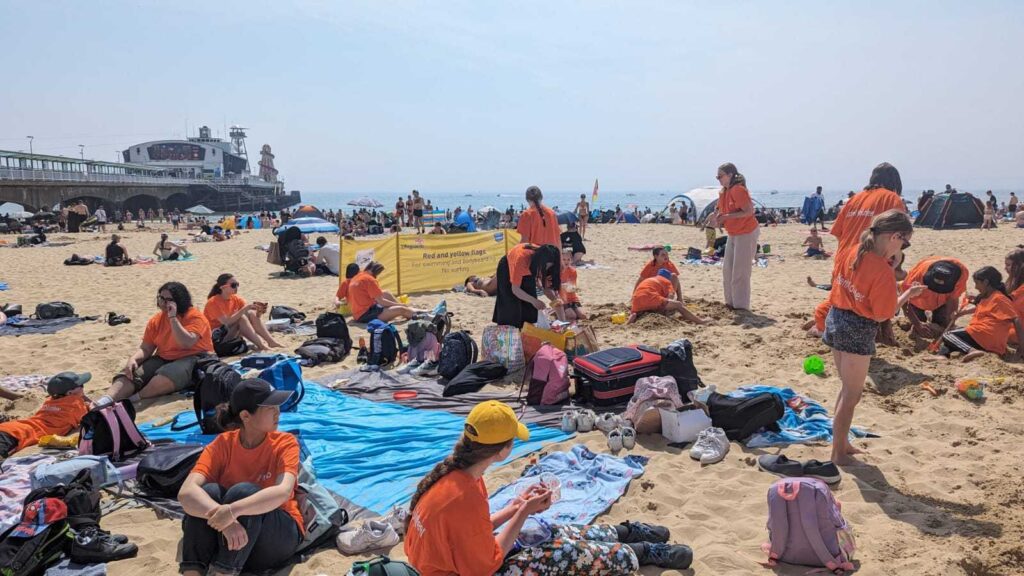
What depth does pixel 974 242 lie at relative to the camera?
17469 millimetres

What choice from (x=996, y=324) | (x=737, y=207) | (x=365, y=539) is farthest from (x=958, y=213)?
(x=365, y=539)

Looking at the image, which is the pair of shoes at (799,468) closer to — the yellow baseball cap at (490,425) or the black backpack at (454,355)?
the yellow baseball cap at (490,425)

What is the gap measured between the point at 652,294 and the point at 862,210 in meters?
2.76

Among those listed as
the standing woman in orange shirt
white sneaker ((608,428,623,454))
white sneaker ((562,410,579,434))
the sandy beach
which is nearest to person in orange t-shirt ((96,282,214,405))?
the sandy beach

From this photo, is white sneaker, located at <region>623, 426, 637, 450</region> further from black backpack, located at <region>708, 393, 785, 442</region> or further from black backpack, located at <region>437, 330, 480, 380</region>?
black backpack, located at <region>437, 330, 480, 380</region>

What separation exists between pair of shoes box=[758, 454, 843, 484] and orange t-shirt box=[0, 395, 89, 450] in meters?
5.19

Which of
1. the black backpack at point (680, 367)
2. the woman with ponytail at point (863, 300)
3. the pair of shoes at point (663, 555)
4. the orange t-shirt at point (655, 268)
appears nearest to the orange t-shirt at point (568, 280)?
the orange t-shirt at point (655, 268)

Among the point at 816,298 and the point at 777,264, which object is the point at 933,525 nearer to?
the point at 816,298

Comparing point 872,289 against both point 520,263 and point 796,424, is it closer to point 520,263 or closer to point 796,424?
point 796,424

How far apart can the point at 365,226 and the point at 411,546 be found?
2590 centimetres

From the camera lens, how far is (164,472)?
4.14 m

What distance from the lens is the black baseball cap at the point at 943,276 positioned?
6711mm

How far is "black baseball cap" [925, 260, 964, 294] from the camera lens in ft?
22.0

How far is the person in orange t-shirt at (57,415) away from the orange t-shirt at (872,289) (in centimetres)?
571
